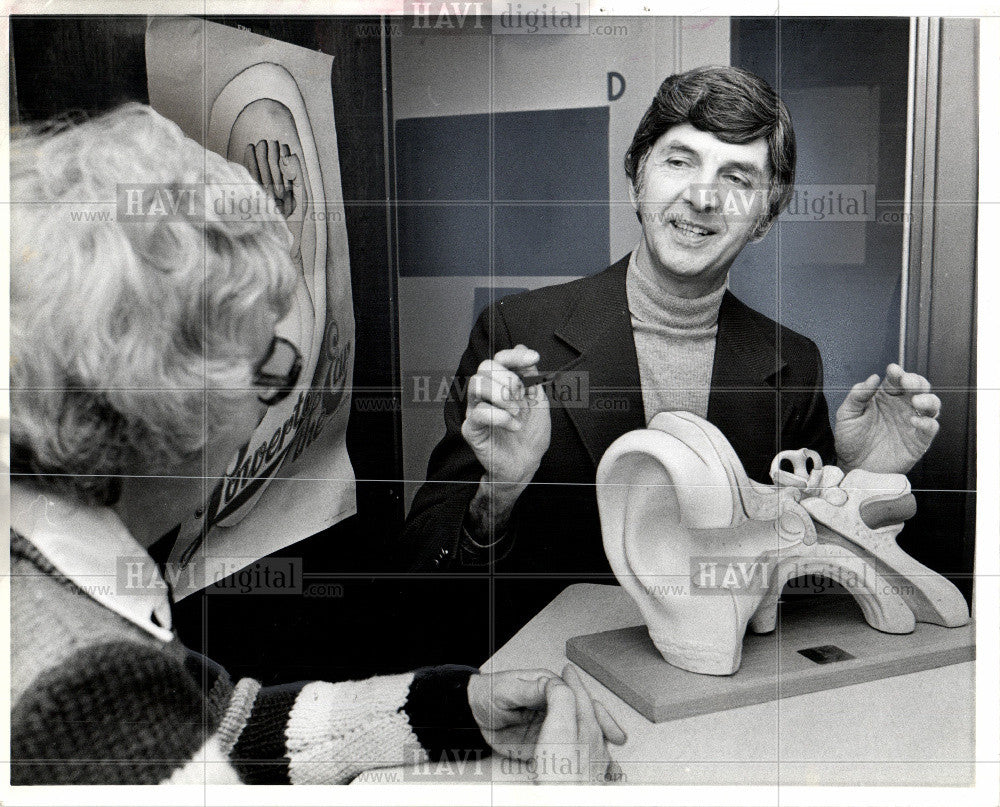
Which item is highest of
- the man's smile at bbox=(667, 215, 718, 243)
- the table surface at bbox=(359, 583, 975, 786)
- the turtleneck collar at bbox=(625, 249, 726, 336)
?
the man's smile at bbox=(667, 215, 718, 243)

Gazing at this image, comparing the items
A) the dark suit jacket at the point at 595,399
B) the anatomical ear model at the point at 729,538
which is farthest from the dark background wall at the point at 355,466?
the anatomical ear model at the point at 729,538

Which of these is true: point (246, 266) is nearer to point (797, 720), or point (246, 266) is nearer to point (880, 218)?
point (880, 218)

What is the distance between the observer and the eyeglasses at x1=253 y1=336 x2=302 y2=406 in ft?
5.26

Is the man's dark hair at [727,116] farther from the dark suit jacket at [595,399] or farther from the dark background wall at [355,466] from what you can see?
the dark background wall at [355,466]

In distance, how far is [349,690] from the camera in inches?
63.5

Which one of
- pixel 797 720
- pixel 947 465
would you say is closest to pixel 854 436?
pixel 947 465

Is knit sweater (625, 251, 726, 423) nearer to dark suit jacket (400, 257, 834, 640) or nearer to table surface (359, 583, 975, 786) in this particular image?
dark suit jacket (400, 257, 834, 640)

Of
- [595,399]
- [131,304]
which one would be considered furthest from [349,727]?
[131,304]

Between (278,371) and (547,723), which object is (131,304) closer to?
(278,371)

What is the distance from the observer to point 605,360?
161 cm

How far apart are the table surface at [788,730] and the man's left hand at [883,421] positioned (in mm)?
413

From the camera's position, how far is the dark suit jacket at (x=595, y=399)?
1.60 meters

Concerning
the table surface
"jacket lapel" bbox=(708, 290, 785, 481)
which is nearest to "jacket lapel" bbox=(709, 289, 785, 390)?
"jacket lapel" bbox=(708, 290, 785, 481)

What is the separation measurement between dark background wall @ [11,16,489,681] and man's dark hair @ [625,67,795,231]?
19.4 inches
